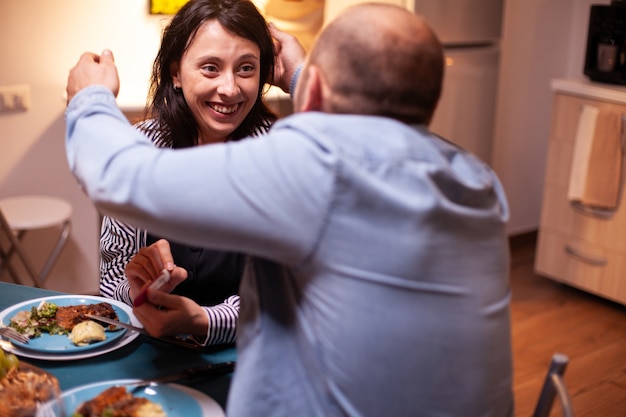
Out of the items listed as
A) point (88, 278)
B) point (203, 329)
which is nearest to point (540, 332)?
point (88, 278)

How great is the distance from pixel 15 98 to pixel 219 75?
1.89 meters

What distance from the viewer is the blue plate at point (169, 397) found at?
46.5 inches

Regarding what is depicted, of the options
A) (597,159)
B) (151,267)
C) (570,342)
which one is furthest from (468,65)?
(151,267)

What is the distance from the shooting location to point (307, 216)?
0.94m

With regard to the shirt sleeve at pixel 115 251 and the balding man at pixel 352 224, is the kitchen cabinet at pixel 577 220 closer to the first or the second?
the shirt sleeve at pixel 115 251

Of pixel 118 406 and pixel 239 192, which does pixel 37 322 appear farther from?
pixel 239 192

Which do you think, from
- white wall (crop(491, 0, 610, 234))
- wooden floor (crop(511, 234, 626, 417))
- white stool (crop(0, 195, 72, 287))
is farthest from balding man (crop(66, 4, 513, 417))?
white wall (crop(491, 0, 610, 234))

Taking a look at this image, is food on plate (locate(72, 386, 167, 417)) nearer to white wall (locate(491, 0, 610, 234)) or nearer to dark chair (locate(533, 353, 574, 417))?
dark chair (locate(533, 353, 574, 417))

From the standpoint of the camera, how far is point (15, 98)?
342 cm

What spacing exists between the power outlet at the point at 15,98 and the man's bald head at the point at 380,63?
268cm

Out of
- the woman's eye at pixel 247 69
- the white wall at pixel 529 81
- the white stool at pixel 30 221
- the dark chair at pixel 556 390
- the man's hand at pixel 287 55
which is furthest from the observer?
the white wall at pixel 529 81

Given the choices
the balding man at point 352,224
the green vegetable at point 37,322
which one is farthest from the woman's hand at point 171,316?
the balding man at point 352,224

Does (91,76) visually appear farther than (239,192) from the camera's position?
Yes

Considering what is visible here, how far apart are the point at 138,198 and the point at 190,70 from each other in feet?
3.02
